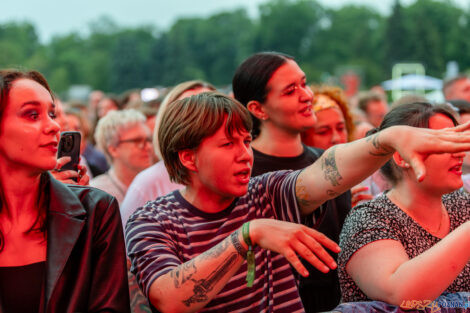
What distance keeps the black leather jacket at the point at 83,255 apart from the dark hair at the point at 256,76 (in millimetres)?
1540

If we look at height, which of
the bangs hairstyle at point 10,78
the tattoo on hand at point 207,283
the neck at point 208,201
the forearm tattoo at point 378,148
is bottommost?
the tattoo on hand at point 207,283

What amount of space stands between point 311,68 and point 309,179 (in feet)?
250

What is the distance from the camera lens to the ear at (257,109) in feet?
12.2

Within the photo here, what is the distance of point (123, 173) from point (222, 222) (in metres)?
2.55

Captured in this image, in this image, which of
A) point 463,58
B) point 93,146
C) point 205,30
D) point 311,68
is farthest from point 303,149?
point 205,30

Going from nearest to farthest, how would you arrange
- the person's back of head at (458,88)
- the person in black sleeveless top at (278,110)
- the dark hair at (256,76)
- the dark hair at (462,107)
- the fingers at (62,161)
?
the fingers at (62,161) < the person in black sleeveless top at (278,110) < the dark hair at (256,76) < the dark hair at (462,107) < the person's back of head at (458,88)

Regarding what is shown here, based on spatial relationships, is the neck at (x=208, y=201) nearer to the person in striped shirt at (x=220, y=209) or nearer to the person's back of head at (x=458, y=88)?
the person in striped shirt at (x=220, y=209)

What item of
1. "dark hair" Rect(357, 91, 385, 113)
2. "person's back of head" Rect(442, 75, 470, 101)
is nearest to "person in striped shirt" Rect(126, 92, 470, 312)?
"person's back of head" Rect(442, 75, 470, 101)

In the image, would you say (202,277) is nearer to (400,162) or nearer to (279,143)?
(400,162)

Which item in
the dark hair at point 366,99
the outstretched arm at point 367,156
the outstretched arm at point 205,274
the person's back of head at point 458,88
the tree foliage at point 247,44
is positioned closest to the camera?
the outstretched arm at point 367,156

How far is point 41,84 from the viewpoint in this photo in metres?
2.41

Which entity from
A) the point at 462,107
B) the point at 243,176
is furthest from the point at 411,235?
the point at 462,107

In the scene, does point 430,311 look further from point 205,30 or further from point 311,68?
point 205,30

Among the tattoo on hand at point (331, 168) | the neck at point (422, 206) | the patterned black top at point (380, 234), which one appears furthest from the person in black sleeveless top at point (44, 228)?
the neck at point (422, 206)
